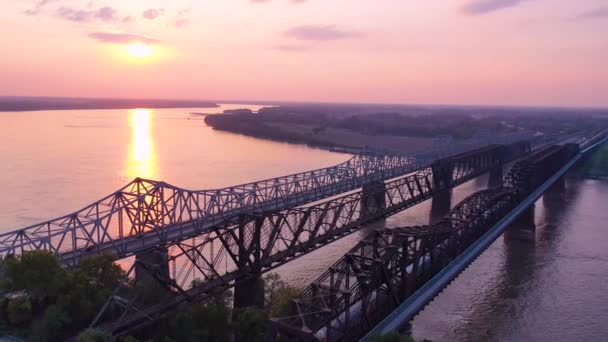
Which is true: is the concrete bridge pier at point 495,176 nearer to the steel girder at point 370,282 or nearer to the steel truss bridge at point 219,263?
the steel truss bridge at point 219,263

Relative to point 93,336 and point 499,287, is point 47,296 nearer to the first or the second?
point 93,336

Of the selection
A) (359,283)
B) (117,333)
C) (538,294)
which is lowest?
(538,294)

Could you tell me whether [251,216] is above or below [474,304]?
above

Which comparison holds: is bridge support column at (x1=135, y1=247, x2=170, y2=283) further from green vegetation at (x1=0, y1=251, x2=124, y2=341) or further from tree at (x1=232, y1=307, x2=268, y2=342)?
tree at (x1=232, y1=307, x2=268, y2=342)

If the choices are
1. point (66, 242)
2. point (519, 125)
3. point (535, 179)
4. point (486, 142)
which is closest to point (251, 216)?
point (66, 242)

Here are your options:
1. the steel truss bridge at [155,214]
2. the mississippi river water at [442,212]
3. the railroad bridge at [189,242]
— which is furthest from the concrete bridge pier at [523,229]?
Result: the steel truss bridge at [155,214]

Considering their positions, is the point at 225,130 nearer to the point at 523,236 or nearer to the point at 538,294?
the point at 523,236
